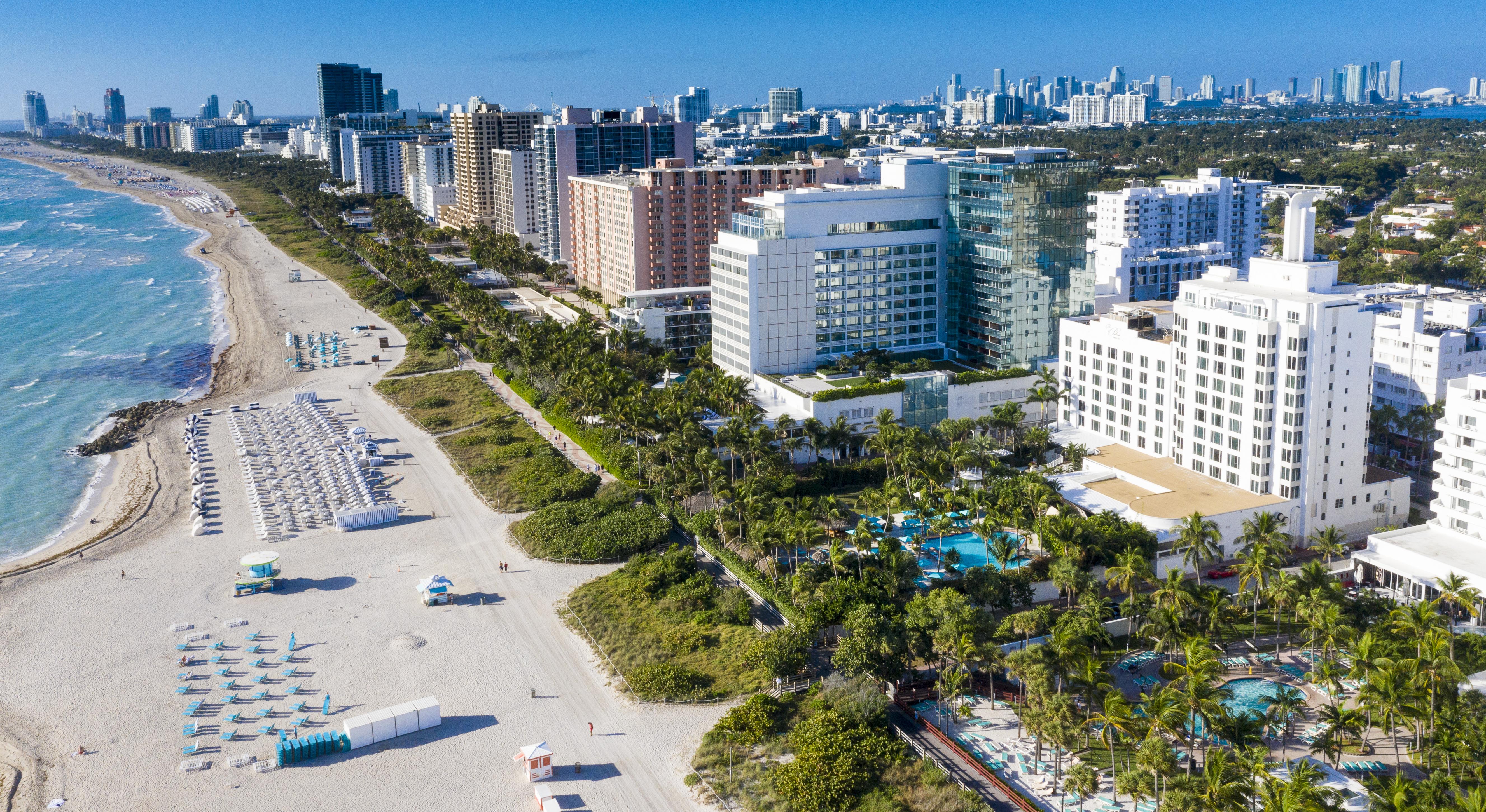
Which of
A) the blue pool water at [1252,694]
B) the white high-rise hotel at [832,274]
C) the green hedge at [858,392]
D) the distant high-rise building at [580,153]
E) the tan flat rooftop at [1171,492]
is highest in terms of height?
the distant high-rise building at [580,153]

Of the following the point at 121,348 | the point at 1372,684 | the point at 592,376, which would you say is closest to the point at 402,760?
the point at 1372,684

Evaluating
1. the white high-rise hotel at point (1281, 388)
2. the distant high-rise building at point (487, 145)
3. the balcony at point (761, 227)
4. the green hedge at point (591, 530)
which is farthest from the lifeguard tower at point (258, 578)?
the distant high-rise building at point (487, 145)

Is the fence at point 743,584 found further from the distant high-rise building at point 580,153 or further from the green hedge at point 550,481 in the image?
the distant high-rise building at point 580,153

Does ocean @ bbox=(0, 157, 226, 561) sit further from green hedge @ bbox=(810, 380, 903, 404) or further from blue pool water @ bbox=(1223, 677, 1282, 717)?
blue pool water @ bbox=(1223, 677, 1282, 717)

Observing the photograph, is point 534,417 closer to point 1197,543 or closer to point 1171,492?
point 1171,492

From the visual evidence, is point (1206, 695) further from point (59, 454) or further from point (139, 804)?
point (59, 454)

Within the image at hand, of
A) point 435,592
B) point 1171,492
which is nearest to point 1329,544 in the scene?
point 1171,492
